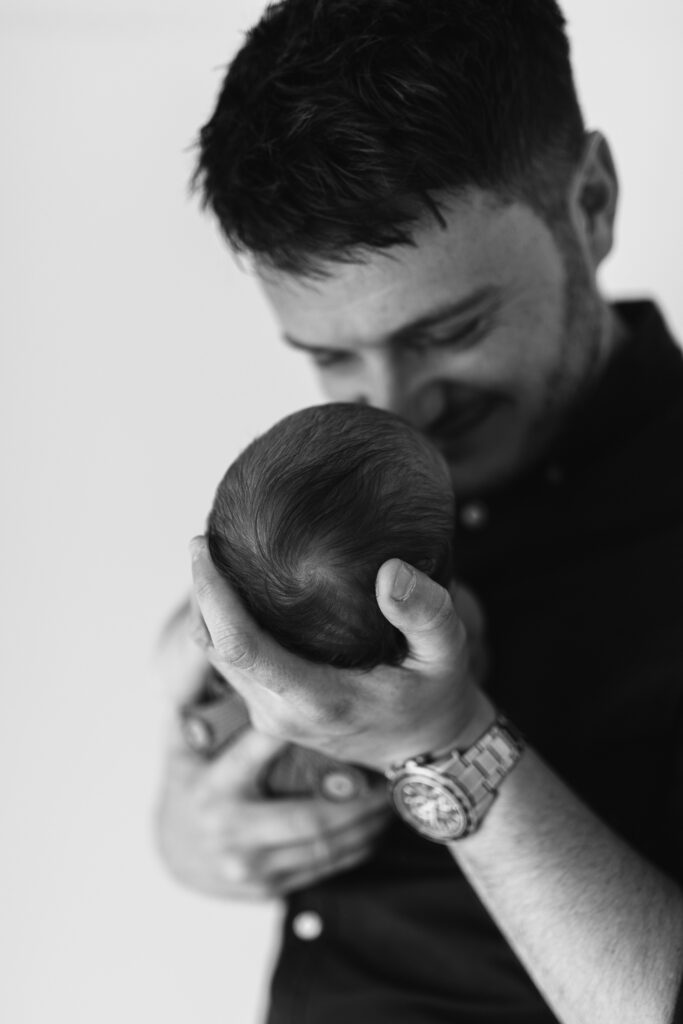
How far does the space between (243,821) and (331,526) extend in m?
0.55

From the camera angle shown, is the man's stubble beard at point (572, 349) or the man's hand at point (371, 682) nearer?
the man's hand at point (371, 682)

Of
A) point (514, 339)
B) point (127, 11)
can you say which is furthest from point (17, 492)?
point (514, 339)

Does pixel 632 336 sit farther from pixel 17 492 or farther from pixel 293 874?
pixel 17 492

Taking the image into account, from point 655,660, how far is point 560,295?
0.45m

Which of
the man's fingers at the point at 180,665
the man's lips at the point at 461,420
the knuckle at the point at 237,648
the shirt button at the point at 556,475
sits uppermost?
the knuckle at the point at 237,648

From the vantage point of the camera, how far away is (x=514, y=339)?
1136mm

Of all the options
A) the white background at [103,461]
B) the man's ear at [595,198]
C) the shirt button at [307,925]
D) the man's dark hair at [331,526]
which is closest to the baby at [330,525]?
the man's dark hair at [331,526]

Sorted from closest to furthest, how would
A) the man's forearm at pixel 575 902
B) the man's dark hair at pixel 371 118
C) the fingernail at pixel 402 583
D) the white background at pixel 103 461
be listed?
the fingernail at pixel 402 583 → the man's forearm at pixel 575 902 → the man's dark hair at pixel 371 118 → the white background at pixel 103 461

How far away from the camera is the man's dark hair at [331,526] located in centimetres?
82

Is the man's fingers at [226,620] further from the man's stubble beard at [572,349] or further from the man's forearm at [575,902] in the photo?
the man's stubble beard at [572,349]

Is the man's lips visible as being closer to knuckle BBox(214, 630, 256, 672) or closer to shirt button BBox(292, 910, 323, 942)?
knuckle BBox(214, 630, 256, 672)

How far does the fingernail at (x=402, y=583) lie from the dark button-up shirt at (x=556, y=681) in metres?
0.45

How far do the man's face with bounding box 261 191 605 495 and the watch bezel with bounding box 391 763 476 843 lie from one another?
43 centimetres

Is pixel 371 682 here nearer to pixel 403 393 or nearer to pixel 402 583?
pixel 402 583
